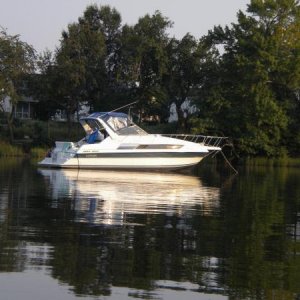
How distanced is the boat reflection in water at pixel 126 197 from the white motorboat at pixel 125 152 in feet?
19.4

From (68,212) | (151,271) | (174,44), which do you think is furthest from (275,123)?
(151,271)

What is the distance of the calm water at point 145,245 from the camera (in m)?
10.7

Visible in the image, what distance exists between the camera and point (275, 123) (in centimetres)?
5962

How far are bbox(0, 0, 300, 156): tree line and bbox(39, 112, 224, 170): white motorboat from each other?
15.6 m

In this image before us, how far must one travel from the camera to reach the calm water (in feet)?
35.1

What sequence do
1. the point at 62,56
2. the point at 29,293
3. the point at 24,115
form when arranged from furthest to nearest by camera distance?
the point at 24,115, the point at 62,56, the point at 29,293

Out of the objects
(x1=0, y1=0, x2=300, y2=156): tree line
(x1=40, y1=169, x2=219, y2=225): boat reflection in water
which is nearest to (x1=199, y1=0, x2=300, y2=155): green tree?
(x1=0, y1=0, x2=300, y2=156): tree line

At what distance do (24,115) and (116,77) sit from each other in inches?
1086

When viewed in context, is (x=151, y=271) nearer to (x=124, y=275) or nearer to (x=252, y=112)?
(x=124, y=275)

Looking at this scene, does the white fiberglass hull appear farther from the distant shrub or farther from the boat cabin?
the distant shrub

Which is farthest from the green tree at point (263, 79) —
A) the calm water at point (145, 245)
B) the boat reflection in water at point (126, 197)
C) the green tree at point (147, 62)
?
the calm water at point (145, 245)

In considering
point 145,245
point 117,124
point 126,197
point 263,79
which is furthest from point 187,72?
point 145,245

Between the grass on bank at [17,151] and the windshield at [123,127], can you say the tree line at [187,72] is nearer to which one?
the grass on bank at [17,151]

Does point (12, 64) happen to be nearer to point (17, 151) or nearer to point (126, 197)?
point (17, 151)
